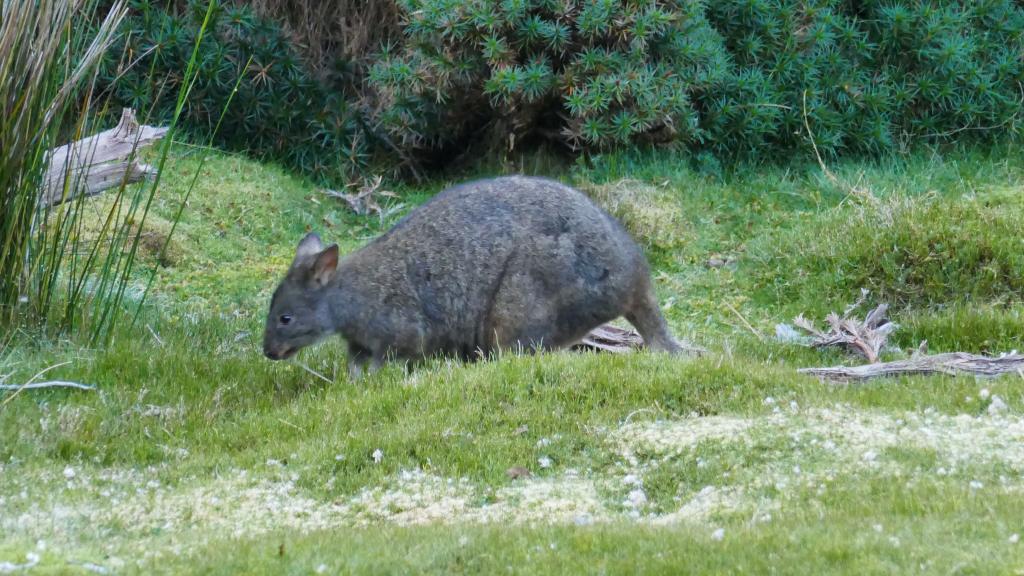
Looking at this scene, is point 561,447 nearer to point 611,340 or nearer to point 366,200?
point 611,340

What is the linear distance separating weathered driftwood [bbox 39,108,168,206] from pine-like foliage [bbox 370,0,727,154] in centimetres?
527

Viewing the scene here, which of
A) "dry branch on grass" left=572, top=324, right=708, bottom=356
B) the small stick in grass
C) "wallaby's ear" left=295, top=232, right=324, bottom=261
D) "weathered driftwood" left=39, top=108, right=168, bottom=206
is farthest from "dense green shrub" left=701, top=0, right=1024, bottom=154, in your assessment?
the small stick in grass

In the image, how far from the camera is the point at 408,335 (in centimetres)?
977

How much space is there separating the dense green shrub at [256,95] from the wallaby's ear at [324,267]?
6.65 m

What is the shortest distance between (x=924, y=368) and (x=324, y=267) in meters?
4.51

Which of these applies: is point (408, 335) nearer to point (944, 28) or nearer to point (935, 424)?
point (935, 424)

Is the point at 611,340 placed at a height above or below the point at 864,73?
below

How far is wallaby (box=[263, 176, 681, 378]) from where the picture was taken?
30.9ft

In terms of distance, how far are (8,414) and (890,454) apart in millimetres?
5509

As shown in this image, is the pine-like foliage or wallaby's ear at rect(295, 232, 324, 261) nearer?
wallaby's ear at rect(295, 232, 324, 261)

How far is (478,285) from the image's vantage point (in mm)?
9633

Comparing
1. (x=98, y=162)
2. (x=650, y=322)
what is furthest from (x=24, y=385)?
(x=650, y=322)

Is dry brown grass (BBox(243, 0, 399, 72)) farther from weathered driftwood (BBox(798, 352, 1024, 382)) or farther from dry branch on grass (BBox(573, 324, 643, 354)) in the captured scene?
weathered driftwood (BBox(798, 352, 1024, 382))

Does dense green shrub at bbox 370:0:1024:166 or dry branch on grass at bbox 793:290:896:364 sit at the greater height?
dense green shrub at bbox 370:0:1024:166
